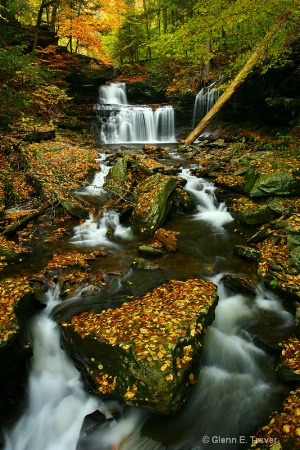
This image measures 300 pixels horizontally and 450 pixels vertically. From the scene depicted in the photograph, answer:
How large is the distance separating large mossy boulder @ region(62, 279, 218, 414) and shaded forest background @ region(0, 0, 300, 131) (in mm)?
7861

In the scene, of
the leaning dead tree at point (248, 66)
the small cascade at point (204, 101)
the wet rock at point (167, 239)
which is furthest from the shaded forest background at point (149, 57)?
the wet rock at point (167, 239)

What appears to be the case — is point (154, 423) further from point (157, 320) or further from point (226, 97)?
point (226, 97)

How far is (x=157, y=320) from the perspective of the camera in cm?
458

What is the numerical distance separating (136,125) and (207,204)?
10871 millimetres

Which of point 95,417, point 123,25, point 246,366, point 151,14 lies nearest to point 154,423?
point 95,417

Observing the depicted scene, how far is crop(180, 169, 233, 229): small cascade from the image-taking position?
9.16 m

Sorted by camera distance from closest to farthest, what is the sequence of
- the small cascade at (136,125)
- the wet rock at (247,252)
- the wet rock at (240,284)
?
1. the wet rock at (240,284)
2. the wet rock at (247,252)
3. the small cascade at (136,125)

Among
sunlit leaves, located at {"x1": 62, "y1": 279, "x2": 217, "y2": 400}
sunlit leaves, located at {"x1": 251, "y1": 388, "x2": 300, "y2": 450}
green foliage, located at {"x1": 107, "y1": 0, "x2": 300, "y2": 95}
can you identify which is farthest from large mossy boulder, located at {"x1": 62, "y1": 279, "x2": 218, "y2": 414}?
green foliage, located at {"x1": 107, "y1": 0, "x2": 300, "y2": 95}

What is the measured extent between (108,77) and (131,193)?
15833 mm

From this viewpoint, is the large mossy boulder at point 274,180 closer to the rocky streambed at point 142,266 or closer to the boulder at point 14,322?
the rocky streambed at point 142,266

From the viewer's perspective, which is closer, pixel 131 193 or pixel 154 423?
pixel 154 423

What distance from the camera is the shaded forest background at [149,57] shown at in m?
8.81

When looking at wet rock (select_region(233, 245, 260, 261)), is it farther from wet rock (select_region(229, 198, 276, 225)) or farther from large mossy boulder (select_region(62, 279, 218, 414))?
large mossy boulder (select_region(62, 279, 218, 414))

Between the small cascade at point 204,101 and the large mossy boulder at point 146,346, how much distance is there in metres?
15.4
